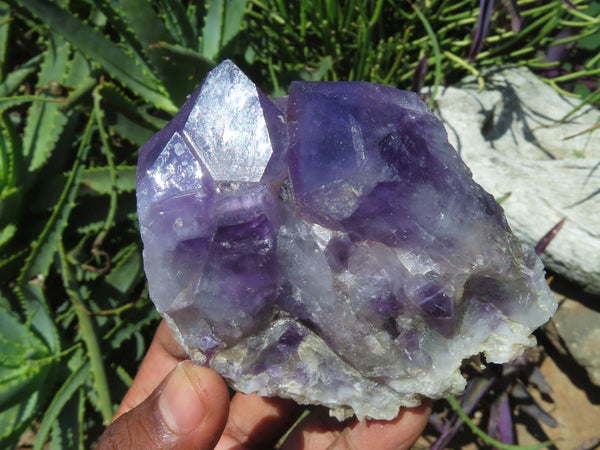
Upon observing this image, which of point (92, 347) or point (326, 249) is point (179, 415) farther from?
point (92, 347)

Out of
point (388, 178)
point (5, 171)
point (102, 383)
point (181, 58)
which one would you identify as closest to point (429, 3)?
point (181, 58)

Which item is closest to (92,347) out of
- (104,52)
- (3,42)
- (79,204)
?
(79,204)

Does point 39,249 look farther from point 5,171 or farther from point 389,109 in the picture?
point 389,109

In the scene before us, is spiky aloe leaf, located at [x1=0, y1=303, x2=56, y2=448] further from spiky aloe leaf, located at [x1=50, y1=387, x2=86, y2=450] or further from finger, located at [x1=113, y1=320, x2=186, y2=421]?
finger, located at [x1=113, y1=320, x2=186, y2=421]

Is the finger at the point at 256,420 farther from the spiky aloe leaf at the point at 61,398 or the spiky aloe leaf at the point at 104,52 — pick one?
the spiky aloe leaf at the point at 104,52

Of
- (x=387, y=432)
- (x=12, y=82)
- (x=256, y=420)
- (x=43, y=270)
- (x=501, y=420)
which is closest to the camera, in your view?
(x=387, y=432)

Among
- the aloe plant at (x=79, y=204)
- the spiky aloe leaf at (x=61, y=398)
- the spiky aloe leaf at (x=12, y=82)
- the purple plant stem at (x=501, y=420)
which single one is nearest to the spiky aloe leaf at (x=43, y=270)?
the aloe plant at (x=79, y=204)
